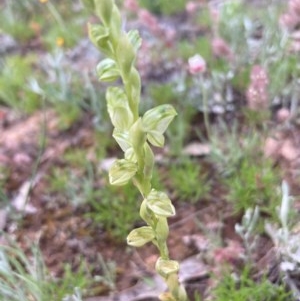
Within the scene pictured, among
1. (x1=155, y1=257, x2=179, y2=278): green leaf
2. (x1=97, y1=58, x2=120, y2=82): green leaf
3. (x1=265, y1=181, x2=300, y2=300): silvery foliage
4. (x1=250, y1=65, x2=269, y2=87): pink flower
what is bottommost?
(x1=265, y1=181, x2=300, y2=300): silvery foliage

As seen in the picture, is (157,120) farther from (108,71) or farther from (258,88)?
(258,88)

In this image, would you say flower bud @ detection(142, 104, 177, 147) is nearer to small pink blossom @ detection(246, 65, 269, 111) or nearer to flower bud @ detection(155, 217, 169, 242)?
flower bud @ detection(155, 217, 169, 242)

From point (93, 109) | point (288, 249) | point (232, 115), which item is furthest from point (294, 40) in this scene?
point (288, 249)

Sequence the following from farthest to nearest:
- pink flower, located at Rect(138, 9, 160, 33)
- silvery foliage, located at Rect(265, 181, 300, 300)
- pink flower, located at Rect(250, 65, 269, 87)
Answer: pink flower, located at Rect(138, 9, 160, 33), pink flower, located at Rect(250, 65, 269, 87), silvery foliage, located at Rect(265, 181, 300, 300)

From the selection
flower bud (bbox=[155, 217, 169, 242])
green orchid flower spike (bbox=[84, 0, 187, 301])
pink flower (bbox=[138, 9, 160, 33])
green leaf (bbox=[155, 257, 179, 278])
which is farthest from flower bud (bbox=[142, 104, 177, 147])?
pink flower (bbox=[138, 9, 160, 33])

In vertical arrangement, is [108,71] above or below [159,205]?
above

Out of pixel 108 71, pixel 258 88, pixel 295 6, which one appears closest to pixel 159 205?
pixel 108 71

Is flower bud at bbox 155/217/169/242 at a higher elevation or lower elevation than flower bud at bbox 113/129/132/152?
lower

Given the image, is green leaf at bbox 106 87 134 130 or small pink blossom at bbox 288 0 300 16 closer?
green leaf at bbox 106 87 134 130
